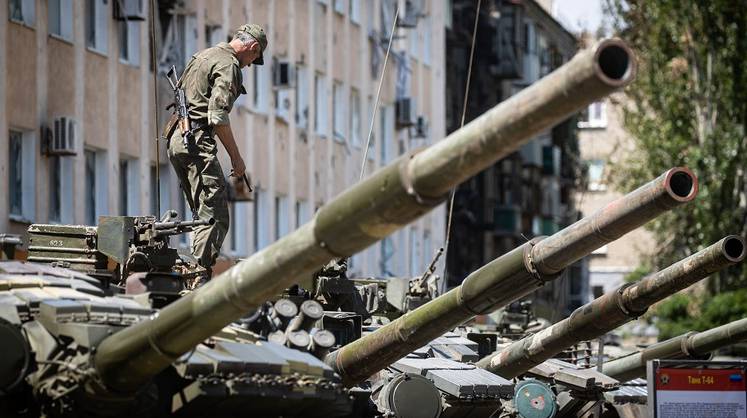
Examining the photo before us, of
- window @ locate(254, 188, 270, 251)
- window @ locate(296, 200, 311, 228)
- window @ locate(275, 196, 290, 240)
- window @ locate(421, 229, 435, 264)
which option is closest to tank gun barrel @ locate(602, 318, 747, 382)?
window @ locate(254, 188, 270, 251)

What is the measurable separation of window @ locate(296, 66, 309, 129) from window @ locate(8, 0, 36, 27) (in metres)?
14.9

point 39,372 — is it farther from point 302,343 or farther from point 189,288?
point 189,288

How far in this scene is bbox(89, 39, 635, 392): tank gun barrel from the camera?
11625 millimetres

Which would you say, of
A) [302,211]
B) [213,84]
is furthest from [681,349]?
[302,211]

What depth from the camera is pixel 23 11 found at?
34.1 m

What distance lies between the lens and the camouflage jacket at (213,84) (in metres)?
18.9

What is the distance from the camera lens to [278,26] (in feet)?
154

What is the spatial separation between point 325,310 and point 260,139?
84.0 feet

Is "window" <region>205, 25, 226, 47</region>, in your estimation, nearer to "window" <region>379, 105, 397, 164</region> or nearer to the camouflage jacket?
"window" <region>379, 105, 397, 164</region>

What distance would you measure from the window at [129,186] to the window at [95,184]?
3.60 feet

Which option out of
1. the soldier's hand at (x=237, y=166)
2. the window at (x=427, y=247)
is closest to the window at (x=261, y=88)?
the window at (x=427, y=247)

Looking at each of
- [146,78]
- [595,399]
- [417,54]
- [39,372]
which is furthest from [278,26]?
[39,372]

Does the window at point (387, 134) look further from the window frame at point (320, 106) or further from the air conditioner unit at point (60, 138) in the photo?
the air conditioner unit at point (60, 138)

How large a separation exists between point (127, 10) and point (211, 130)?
18.9 metres
